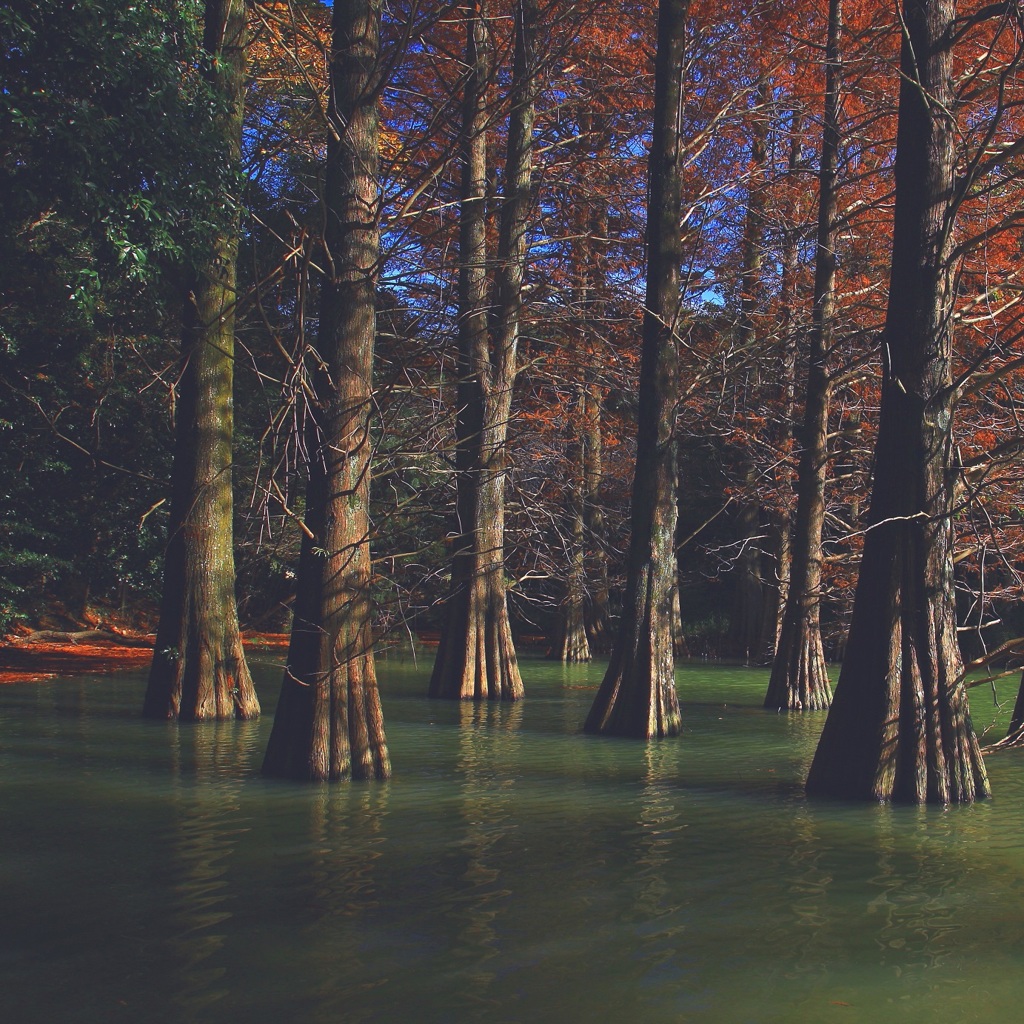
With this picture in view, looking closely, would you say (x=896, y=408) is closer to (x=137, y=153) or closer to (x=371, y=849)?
(x=371, y=849)

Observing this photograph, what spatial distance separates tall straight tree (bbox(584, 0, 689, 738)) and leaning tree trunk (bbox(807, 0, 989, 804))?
11.5 feet

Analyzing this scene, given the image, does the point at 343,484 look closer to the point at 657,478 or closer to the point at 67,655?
the point at 657,478

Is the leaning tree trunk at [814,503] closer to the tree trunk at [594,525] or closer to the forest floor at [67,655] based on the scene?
the tree trunk at [594,525]

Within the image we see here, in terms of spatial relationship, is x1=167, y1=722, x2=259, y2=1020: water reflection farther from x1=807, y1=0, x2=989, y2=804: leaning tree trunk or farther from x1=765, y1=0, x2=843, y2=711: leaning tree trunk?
x1=765, y1=0, x2=843, y2=711: leaning tree trunk

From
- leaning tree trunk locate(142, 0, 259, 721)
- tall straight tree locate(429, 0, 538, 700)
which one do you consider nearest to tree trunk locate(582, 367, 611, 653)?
tall straight tree locate(429, 0, 538, 700)

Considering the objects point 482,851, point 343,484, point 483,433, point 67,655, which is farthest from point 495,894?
point 67,655

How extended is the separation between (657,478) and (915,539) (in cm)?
451

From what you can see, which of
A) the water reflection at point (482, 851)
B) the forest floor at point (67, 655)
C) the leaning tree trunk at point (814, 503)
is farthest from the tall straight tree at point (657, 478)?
the forest floor at point (67, 655)

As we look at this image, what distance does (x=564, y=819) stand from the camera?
26.9ft

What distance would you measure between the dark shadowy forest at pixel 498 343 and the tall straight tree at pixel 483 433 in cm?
6

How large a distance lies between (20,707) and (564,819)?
875 centimetres

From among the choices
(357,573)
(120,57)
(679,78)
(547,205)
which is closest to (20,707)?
(357,573)

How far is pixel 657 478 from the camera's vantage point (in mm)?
12938

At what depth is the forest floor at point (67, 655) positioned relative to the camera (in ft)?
61.7
